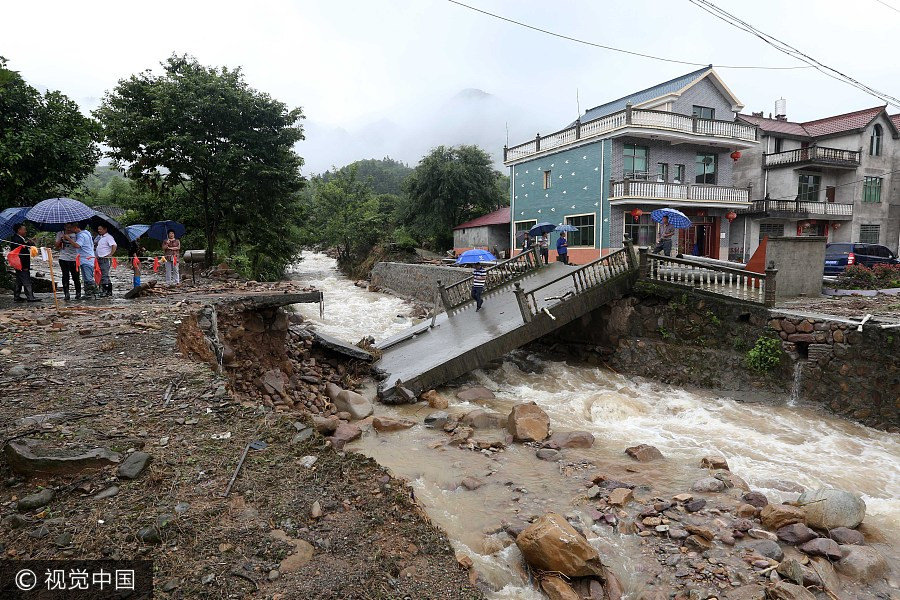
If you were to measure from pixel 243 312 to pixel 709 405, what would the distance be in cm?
1033

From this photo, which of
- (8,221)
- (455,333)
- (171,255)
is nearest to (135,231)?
(171,255)

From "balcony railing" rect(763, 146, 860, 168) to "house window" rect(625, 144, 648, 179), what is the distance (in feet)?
36.5

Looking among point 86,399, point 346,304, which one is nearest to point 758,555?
point 86,399

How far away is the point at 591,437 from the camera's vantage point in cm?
823

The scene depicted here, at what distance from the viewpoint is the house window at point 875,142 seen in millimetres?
31219

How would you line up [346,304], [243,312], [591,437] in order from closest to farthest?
[591,437] < [243,312] < [346,304]

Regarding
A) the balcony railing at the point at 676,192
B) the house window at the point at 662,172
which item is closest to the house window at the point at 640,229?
the balcony railing at the point at 676,192

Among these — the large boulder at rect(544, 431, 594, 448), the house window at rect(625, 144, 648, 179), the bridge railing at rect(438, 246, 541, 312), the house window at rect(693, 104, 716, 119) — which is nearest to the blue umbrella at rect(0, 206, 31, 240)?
the bridge railing at rect(438, 246, 541, 312)

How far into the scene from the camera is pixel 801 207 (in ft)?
95.2

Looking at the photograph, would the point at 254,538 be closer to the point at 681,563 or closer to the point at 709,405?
the point at 681,563

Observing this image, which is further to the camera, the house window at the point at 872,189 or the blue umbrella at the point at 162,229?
the house window at the point at 872,189

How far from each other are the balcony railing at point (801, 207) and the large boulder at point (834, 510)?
26.3 metres

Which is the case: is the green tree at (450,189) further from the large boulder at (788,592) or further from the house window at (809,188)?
the large boulder at (788,592)

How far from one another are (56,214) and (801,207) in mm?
Answer: 35089
